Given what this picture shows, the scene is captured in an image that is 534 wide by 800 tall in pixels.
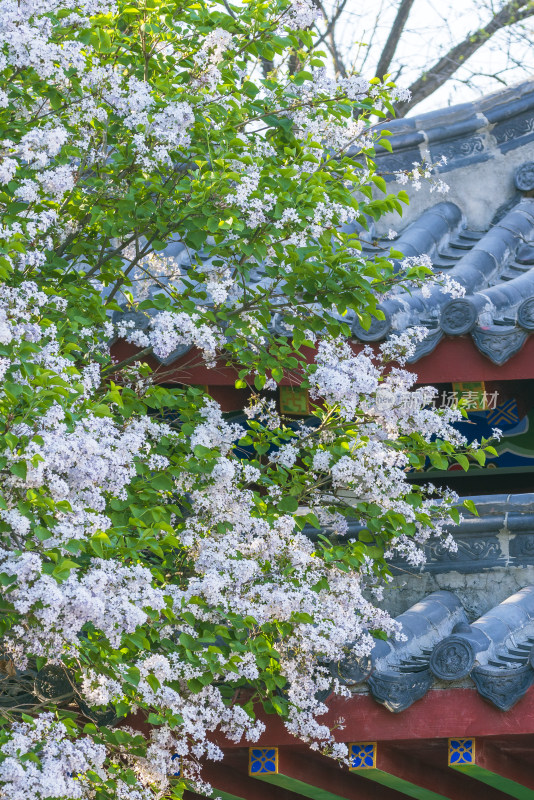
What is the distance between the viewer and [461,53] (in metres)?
16.7

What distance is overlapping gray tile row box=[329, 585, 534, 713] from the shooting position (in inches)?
217

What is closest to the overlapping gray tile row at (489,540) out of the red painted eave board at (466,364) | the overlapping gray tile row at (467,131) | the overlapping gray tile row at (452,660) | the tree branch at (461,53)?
the overlapping gray tile row at (452,660)

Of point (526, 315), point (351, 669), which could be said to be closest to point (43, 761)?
point (351, 669)

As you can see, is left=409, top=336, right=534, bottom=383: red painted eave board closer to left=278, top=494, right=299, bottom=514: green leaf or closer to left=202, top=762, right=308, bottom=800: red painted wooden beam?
left=278, top=494, right=299, bottom=514: green leaf

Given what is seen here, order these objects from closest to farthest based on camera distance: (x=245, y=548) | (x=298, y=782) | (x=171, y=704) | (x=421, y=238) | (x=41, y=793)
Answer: (x=41, y=793) → (x=171, y=704) → (x=245, y=548) → (x=298, y=782) → (x=421, y=238)

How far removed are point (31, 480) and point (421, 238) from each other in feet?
14.2

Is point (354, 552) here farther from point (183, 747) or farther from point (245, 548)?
point (183, 747)

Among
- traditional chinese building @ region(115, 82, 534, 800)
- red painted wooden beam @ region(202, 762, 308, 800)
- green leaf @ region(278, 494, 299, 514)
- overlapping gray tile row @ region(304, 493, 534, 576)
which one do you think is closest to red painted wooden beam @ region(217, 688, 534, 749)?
traditional chinese building @ region(115, 82, 534, 800)

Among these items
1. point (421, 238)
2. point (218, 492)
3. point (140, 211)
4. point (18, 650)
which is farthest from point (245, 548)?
point (421, 238)

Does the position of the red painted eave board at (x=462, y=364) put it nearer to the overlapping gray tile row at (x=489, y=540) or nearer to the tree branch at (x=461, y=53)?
the overlapping gray tile row at (x=489, y=540)

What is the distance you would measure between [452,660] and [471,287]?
104 inches

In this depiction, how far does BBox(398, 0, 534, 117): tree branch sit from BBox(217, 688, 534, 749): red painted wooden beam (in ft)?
39.3

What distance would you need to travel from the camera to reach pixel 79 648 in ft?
15.5

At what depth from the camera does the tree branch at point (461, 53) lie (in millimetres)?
16344
